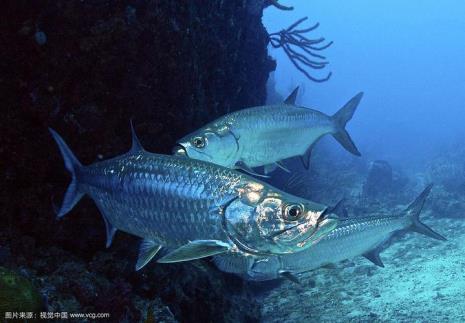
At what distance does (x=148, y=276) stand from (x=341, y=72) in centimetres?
20190

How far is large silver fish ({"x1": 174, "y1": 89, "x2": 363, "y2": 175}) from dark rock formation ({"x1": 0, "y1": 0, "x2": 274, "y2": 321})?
43.4 inches

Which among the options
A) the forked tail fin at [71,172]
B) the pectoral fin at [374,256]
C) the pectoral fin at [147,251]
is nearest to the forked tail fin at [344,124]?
the pectoral fin at [374,256]

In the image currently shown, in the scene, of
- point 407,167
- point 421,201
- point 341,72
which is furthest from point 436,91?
point 421,201

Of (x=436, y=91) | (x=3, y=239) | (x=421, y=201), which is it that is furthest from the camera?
(x=436, y=91)

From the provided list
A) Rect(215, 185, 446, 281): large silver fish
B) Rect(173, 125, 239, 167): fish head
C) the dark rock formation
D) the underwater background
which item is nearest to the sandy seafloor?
the underwater background

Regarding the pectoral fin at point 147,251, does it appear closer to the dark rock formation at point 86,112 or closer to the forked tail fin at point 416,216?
the dark rock formation at point 86,112

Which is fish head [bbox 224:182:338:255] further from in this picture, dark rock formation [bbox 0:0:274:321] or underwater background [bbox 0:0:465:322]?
dark rock formation [bbox 0:0:274:321]

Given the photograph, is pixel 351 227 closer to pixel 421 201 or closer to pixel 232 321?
pixel 421 201

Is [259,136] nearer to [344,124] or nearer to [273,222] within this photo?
[344,124]

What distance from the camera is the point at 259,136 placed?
4.75 m

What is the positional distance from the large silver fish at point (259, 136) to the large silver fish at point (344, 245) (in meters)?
1.21

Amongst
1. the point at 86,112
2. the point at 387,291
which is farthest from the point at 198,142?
the point at 387,291

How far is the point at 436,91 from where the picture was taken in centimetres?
13762

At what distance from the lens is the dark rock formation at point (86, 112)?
416 cm
